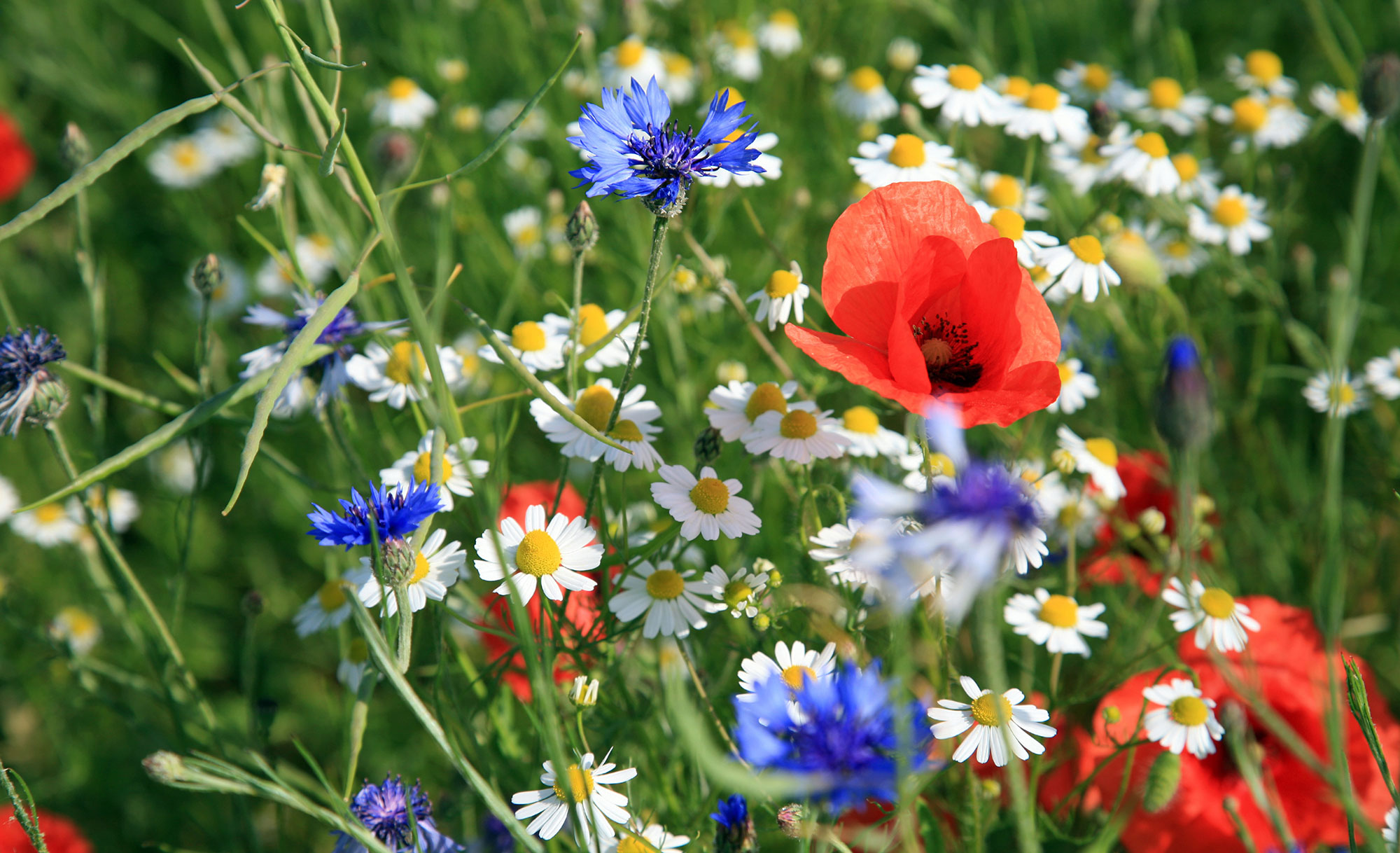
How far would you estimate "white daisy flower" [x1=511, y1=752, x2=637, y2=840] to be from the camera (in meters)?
0.82

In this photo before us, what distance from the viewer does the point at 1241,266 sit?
5.16ft

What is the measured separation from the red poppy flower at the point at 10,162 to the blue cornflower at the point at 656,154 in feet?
6.27

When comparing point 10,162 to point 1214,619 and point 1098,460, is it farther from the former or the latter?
point 1214,619

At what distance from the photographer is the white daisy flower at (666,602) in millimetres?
899

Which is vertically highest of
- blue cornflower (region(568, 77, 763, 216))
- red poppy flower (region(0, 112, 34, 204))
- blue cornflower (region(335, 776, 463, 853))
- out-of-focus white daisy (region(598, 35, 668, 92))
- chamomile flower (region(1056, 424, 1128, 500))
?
blue cornflower (region(568, 77, 763, 216))

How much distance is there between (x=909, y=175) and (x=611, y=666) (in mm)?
708

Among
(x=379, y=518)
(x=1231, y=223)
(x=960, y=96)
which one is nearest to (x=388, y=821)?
(x=379, y=518)

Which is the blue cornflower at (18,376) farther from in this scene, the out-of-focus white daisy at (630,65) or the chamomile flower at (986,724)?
the out-of-focus white daisy at (630,65)

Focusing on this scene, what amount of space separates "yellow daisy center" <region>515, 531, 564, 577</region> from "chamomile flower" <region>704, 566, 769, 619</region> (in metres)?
0.15

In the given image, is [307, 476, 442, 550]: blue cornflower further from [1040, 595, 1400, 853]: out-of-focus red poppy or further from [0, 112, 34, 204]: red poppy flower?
[0, 112, 34, 204]: red poppy flower

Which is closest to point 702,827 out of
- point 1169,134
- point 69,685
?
point 69,685

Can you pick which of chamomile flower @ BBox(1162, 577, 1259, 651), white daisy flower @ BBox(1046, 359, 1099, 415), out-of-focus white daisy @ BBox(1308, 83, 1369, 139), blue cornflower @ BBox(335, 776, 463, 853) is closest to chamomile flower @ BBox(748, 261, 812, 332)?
white daisy flower @ BBox(1046, 359, 1099, 415)

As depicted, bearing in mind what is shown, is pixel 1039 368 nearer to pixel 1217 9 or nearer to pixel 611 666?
pixel 611 666

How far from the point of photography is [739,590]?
0.90 metres
